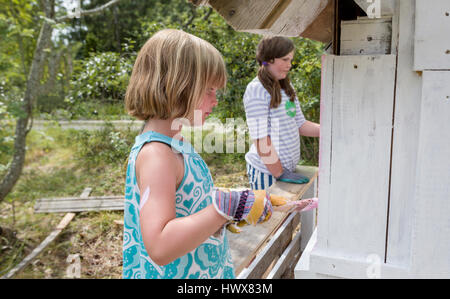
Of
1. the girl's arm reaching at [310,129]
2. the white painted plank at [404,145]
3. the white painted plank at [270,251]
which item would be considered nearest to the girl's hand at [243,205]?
the white painted plank at [404,145]

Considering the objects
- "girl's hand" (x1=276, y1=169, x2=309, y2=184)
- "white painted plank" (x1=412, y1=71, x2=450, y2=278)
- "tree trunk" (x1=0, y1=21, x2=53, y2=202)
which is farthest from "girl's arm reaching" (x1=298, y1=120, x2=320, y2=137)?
"tree trunk" (x1=0, y1=21, x2=53, y2=202)

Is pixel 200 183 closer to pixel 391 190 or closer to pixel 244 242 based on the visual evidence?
pixel 391 190

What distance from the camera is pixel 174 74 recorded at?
105 cm

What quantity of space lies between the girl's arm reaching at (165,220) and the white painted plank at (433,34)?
2.25ft

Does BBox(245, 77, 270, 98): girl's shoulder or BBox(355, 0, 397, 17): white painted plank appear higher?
BBox(355, 0, 397, 17): white painted plank

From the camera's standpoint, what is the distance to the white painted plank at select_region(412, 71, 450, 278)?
3.21 ft

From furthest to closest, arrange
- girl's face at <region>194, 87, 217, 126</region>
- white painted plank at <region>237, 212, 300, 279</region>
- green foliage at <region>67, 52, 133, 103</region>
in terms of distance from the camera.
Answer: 1. green foliage at <region>67, 52, 133, 103</region>
2. white painted plank at <region>237, 212, 300, 279</region>
3. girl's face at <region>194, 87, 217, 126</region>

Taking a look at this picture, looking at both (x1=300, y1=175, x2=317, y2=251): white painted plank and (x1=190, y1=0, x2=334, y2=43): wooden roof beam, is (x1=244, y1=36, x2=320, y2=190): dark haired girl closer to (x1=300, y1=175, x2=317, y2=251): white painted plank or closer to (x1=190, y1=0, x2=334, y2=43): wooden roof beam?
(x1=300, y1=175, x2=317, y2=251): white painted plank

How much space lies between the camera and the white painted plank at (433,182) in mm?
979

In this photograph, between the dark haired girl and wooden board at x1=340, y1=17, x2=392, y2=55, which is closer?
wooden board at x1=340, y1=17, x2=392, y2=55

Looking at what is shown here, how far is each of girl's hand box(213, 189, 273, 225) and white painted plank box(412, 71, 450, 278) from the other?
0.43 metres

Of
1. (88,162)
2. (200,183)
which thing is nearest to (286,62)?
(200,183)

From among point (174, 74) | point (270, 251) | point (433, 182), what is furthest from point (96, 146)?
point (433, 182)
